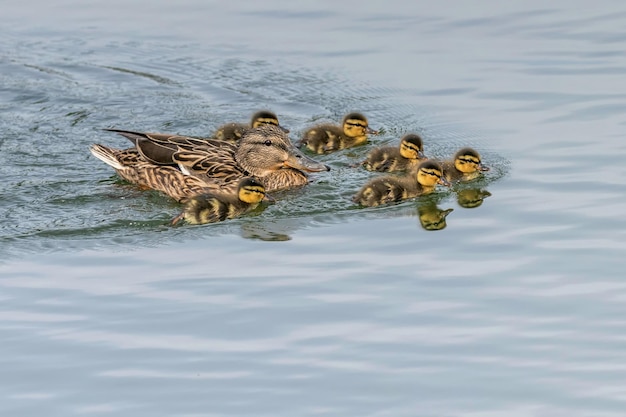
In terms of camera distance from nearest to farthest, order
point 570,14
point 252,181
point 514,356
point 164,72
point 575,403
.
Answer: point 575,403
point 514,356
point 252,181
point 164,72
point 570,14

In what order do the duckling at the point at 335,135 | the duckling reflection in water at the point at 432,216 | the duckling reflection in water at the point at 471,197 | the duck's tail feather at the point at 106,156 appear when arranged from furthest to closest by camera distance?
the duckling at the point at 335,135 < the duck's tail feather at the point at 106,156 < the duckling reflection in water at the point at 471,197 < the duckling reflection in water at the point at 432,216

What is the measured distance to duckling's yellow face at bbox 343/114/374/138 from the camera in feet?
31.1

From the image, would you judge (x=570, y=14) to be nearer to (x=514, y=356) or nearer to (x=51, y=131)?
Answer: (x=51, y=131)

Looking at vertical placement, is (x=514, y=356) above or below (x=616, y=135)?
below

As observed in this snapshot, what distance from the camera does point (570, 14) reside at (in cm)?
1221

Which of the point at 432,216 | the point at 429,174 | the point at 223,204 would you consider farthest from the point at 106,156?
the point at 432,216

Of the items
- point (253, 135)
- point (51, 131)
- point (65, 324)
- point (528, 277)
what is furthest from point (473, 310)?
point (51, 131)

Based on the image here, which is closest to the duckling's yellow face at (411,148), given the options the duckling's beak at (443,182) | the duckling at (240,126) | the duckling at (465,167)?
the duckling at (465,167)

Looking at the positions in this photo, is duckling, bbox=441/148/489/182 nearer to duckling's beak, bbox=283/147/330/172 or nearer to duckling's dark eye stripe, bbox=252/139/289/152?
duckling's beak, bbox=283/147/330/172

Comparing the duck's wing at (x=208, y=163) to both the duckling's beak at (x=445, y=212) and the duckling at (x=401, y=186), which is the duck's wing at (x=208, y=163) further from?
the duckling's beak at (x=445, y=212)

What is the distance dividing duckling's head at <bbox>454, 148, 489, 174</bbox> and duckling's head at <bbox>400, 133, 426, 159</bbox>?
41 centimetres

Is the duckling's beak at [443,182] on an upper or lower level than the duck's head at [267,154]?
lower

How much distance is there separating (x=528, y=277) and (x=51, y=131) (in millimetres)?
4395

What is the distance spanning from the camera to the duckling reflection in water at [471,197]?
8.14 metres
